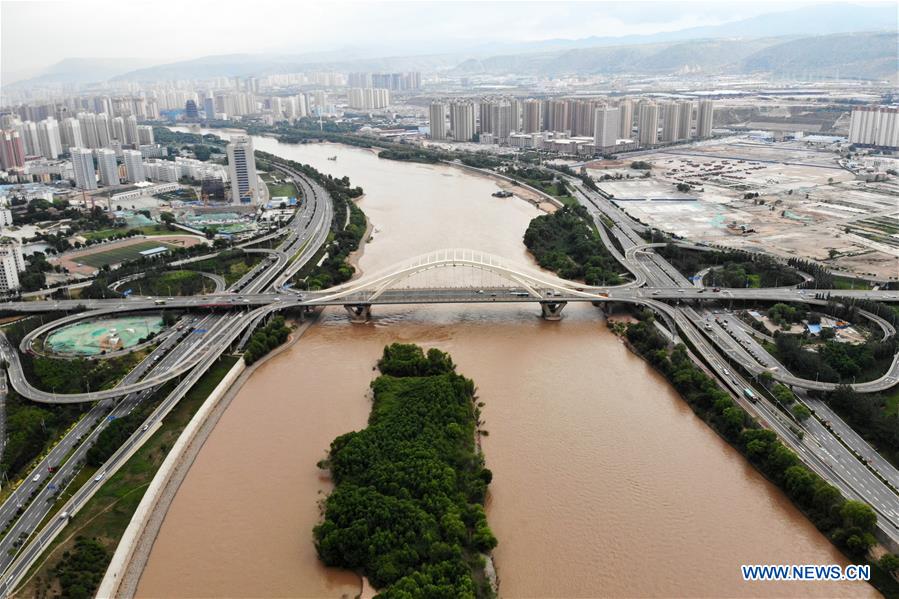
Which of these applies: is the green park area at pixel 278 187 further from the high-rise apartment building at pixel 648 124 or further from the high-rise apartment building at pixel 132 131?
the high-rise apartment building at pixel 648 124

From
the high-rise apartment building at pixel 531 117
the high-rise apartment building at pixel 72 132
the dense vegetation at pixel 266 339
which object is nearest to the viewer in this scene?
the dense vegetation at pixel 266 339

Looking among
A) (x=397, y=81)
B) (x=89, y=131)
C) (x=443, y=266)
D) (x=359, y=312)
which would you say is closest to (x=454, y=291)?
(x=443, y=266)

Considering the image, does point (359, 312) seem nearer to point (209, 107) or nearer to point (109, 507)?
point (109, 507)

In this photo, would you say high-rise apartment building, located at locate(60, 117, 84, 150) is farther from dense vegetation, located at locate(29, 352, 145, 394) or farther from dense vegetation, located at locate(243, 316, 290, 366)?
dense vegetation, located at locate(243, 316, 290, 366)

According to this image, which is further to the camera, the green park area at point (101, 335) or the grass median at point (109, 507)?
the green park area at point (101, 335)

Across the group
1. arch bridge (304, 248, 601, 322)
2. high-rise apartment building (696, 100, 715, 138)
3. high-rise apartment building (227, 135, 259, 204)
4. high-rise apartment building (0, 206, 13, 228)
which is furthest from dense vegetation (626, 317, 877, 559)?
high-rise apartment building (696, 100, 715, 138)

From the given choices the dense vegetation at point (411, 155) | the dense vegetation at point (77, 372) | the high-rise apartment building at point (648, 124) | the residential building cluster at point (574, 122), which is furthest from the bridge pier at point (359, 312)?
the high-rise apartment building at point (648, 124)
